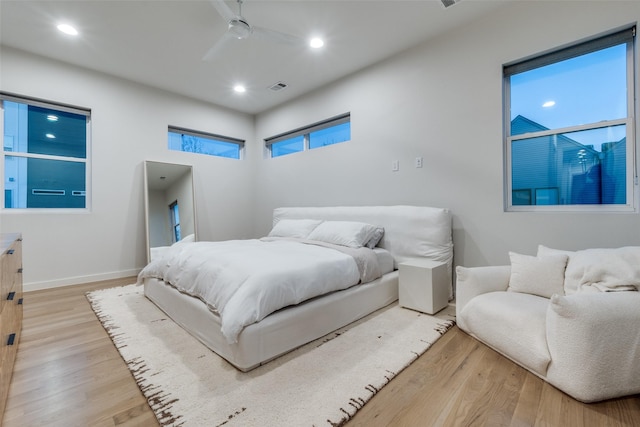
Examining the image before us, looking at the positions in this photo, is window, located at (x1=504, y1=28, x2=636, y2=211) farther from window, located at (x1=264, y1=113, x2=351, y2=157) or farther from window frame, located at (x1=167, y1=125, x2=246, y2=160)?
window frame, located at (x1=167, y1=125, x2=246, y2=160)

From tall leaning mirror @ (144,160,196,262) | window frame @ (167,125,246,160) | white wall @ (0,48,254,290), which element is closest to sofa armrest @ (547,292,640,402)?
tall leaning mirror @ (144,160,196,262)

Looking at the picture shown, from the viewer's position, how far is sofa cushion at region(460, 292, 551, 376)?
152cm

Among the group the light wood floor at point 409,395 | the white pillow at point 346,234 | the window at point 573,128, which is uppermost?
the window at point 573,128

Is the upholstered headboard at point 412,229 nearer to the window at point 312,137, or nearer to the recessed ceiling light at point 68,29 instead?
the window at point 312,137

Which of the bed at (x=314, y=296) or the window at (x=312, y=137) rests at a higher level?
the window at (x=312, y=137)

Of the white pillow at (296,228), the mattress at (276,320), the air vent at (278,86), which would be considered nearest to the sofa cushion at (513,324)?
the mattress at (276,320)

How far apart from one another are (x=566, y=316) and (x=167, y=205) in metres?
4.68

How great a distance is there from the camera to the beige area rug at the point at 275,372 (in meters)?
1.30

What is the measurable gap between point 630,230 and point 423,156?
1.74 metres

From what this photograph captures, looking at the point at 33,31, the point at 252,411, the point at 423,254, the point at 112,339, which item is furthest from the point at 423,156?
the point at 33,31

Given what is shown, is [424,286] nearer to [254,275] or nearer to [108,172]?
[254,275]

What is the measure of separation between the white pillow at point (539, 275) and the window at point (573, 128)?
773 mm

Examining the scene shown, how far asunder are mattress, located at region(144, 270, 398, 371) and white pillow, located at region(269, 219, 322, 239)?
47.6 inches

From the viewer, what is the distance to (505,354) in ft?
5.73
